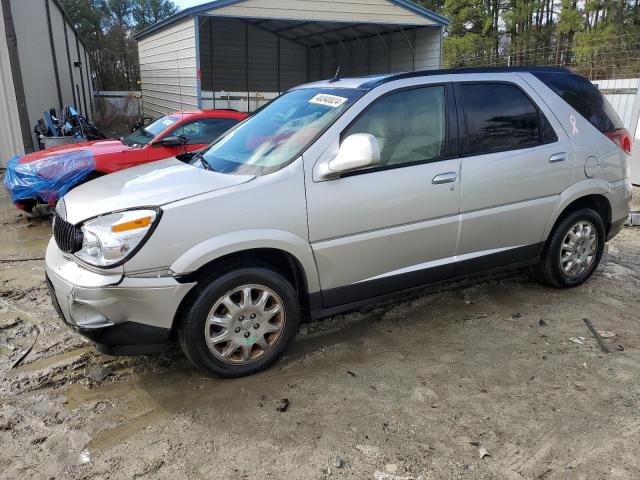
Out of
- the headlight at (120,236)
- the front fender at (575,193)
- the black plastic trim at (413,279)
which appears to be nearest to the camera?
the headlight at (120,236)

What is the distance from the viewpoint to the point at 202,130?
26.0 feet

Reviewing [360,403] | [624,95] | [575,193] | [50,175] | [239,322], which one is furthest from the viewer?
[624,95]

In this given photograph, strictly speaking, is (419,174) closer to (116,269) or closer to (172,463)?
(116,269)

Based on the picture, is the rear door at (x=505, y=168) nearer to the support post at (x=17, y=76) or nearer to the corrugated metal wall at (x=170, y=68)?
the support post at (x=17, y=76)

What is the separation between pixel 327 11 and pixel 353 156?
537 inches

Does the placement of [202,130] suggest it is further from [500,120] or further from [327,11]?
[327,11]

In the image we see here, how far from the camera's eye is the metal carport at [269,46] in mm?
14867

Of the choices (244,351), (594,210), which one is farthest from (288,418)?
(594,210)

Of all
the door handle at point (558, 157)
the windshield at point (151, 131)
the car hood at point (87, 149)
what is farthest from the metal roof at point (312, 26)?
the door handle at point (558, 157)

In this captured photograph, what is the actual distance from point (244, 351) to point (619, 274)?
402cm

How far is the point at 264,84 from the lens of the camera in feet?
87.6

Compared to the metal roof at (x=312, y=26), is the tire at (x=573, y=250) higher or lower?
lower

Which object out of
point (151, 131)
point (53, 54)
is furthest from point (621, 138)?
point (53, 54)

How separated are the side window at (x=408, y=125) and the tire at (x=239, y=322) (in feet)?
3.75
